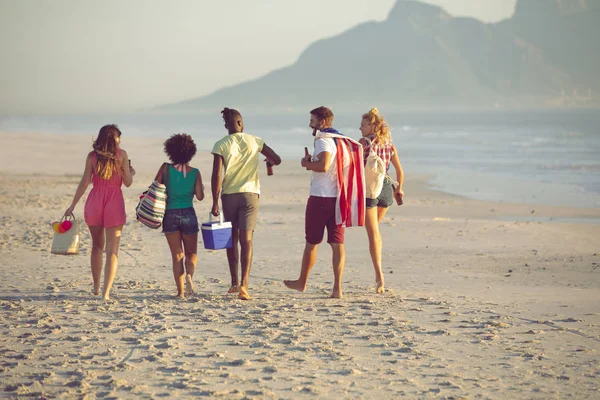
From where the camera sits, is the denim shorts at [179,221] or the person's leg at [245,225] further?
the person's leg at [245,225]

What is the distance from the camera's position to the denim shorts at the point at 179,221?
6684mm

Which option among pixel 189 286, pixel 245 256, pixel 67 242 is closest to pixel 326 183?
pixel 245 256

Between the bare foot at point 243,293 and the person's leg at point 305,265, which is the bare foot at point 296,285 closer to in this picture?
the person's leg at point 305,265

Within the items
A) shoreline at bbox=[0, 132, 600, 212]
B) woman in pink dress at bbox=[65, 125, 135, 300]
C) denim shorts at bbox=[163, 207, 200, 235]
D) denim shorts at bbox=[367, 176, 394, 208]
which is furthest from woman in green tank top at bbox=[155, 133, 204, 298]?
shoreline at bbox=[0, 132, 600, 212]

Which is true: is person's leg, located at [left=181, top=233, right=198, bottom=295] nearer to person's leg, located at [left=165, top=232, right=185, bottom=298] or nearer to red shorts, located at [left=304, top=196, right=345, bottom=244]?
person's leg, located at [left=165, top=232, right=185, bottom=298]

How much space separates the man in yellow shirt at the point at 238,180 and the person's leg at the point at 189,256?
0.29 meters

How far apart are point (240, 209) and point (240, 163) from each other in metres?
0.38

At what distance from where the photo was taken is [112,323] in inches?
236

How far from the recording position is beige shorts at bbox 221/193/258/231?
6.78m

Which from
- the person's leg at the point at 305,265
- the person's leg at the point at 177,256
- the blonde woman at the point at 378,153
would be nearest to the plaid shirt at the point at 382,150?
the blonde woman at the point at 378,153

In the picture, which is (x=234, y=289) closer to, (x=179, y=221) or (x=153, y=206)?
(x=179, y=221)

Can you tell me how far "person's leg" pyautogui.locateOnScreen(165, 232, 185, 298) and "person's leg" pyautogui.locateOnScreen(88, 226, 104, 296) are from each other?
1.76 ft

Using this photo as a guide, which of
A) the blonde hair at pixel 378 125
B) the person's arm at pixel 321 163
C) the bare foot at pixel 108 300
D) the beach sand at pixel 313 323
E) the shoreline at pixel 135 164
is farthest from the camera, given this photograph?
the shoreline at pixel 135 164

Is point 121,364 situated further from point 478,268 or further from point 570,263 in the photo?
point 570,263
